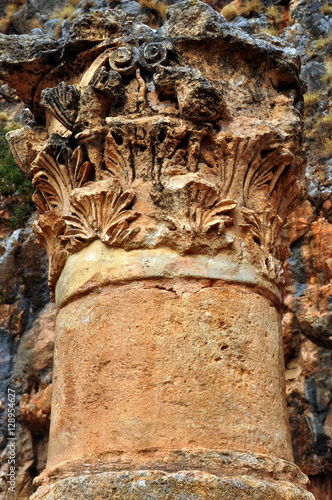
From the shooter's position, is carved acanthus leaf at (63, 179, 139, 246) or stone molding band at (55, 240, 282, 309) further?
carved acanthus leaf at (63, 179, 139, 246)

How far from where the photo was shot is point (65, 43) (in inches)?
203

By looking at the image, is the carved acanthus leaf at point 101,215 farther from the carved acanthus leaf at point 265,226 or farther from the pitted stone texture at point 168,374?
the carved acanthus leaf at point 265,226

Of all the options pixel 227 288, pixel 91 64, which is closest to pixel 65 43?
pixel 91 64

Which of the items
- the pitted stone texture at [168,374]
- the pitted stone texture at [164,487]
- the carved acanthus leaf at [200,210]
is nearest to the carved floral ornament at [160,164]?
the carved acanthus leaf at [200,210]

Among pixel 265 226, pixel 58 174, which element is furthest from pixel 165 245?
pixel 58 174

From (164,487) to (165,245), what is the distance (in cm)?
153

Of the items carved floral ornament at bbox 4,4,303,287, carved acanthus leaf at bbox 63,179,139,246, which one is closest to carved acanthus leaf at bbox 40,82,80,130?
carved floral ornament at bbox 4,4,303,287

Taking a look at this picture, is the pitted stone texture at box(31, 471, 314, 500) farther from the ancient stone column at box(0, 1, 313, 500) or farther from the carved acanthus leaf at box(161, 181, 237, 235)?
the carved acanthus leaf at box(161, 181, 237, 235)

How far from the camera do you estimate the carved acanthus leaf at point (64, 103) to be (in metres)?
4.74

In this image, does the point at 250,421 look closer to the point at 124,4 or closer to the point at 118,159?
the point at 118,159

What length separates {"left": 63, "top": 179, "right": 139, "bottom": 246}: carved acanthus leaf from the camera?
420 cm

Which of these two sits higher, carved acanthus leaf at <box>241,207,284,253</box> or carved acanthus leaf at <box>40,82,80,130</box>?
carved acanthus leaf at <box>40,82,80,130</box>

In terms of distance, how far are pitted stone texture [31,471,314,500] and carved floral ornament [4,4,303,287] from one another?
4.70 feet

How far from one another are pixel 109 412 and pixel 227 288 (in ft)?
3.54
